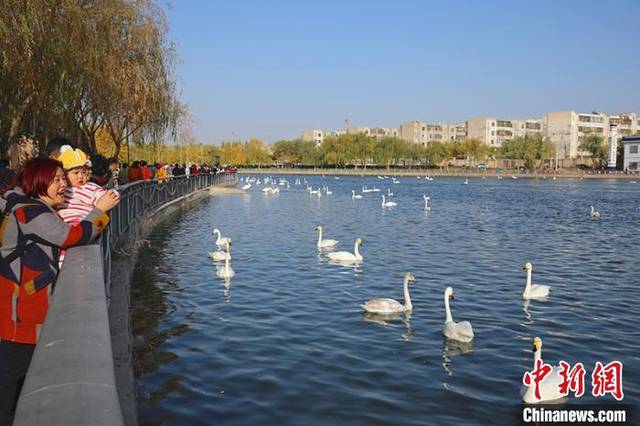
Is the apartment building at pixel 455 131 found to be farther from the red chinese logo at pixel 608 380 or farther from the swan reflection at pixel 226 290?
the red chinese logo at pixel 608 380

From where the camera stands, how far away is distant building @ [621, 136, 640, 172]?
Result: 113 metres

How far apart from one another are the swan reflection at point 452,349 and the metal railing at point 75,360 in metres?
5.92

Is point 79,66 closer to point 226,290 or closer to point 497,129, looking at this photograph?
point 226,290

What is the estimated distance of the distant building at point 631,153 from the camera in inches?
4439

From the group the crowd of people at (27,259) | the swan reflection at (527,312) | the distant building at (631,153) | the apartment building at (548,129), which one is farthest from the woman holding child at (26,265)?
the apartment building at (548,129)

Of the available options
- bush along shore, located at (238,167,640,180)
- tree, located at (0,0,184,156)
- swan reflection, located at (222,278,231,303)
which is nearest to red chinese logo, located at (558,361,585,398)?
swan reflection, located at (222,278,231,303)

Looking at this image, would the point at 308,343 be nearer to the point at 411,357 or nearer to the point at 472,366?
the point at 411,357

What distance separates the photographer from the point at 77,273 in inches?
135

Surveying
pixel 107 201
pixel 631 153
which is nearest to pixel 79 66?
pixel 107 201

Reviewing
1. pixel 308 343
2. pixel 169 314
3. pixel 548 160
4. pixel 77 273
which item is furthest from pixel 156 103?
pixel 548 160

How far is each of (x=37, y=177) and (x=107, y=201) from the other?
2.08 ft

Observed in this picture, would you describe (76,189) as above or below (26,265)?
above

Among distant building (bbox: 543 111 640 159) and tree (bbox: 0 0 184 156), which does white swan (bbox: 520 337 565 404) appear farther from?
distant building (bbox: 543 111 640 159)

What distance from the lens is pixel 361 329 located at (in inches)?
392
